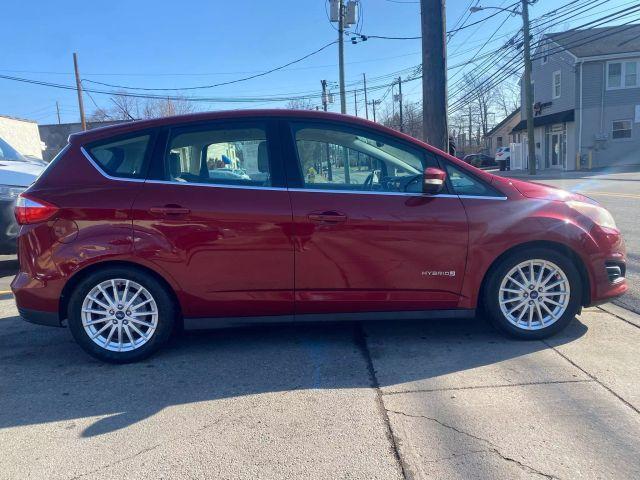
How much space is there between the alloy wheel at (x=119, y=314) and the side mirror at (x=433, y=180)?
223cm

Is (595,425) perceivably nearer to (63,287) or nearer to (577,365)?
(577,365)

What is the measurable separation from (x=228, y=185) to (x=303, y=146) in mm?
658

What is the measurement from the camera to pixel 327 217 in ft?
12.3

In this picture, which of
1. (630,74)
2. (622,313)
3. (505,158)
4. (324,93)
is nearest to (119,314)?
(622,313)

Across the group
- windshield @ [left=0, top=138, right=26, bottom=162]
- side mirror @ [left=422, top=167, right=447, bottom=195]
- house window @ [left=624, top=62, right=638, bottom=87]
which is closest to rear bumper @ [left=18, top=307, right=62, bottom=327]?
side mirror @ [left=422, top=167, right=447, bottom=195]

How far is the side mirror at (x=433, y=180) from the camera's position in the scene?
3.70m

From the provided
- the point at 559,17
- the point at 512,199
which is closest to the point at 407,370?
the point at 512,199

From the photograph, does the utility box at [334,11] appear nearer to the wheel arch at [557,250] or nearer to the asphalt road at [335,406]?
the asphalt road at [335,406]

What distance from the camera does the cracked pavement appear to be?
259cm

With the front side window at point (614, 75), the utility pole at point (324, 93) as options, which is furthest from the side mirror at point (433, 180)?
the front side window at point (614, 75)

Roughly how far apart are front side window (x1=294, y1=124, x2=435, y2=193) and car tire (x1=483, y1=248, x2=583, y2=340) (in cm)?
98

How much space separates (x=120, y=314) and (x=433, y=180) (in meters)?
2.55

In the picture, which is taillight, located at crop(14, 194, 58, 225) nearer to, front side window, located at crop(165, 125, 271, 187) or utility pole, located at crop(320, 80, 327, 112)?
front side window, located at crop(165, 125, 271, 187)

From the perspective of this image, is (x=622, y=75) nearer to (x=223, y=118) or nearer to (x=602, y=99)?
(x=602, y=99)
